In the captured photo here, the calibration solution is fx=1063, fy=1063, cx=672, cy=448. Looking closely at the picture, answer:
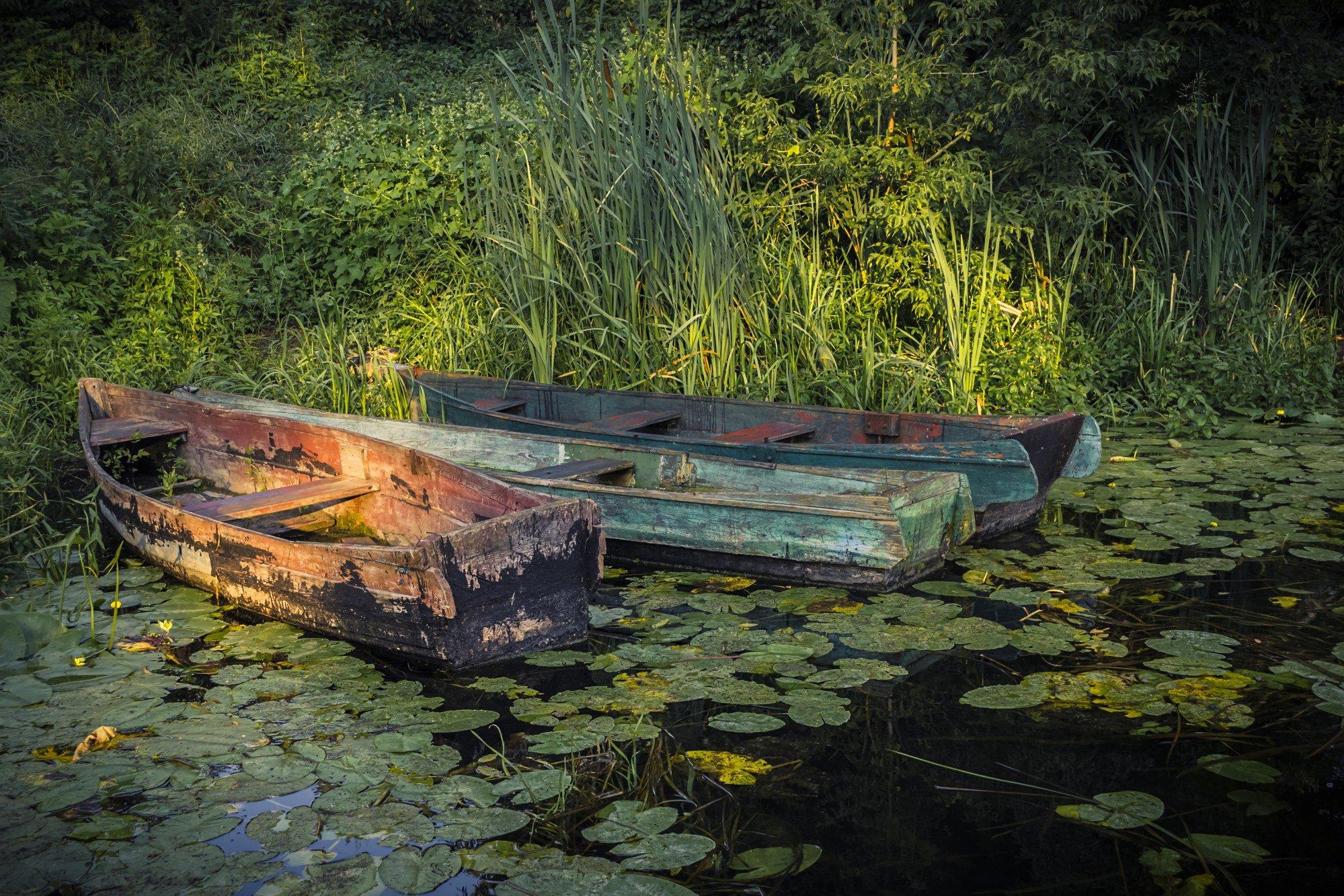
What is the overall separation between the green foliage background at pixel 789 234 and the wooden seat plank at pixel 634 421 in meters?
0.48

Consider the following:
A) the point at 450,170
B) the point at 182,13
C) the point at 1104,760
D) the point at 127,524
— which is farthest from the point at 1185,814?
the point at 182,13

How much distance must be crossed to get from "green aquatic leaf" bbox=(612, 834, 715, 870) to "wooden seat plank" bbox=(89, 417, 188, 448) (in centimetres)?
372

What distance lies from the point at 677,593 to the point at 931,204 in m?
3.49

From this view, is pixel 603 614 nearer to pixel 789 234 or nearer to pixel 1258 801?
pixel 1258 801

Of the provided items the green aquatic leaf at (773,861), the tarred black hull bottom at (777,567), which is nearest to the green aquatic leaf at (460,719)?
the green aquatic leaf at (773,861)

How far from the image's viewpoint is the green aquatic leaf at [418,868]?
86.2 inches

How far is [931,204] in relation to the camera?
6.41 metres

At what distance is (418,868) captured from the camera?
224cm

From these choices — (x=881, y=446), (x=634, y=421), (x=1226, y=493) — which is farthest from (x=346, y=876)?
(x=1226, y=493)

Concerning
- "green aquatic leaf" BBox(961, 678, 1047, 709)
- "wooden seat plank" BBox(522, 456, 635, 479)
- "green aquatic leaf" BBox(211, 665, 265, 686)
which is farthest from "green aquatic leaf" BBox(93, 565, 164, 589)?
"green aquatic leaf" BBox(961, 678, 1047, 709)

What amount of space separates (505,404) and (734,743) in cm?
349

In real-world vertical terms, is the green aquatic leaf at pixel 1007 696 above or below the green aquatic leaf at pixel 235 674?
above

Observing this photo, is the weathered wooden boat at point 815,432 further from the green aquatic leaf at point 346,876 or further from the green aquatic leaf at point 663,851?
the green aquatic leaf at point 346,876

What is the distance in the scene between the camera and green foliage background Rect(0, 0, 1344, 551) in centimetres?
587
